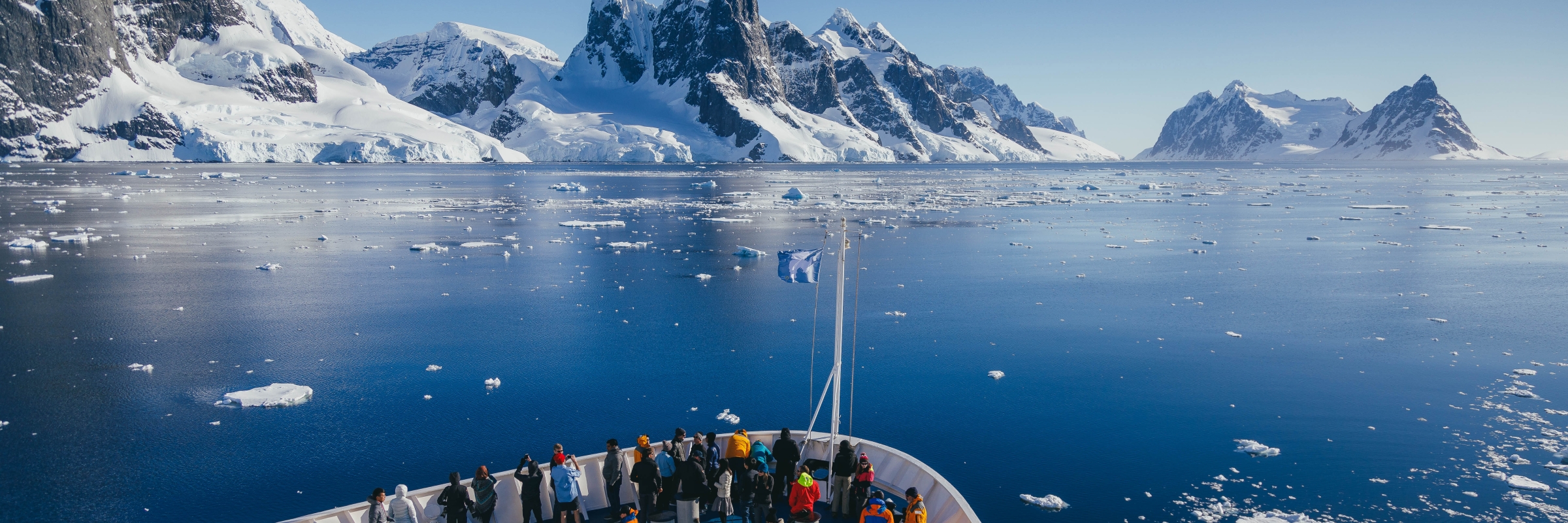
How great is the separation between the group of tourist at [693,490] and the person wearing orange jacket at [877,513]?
12mm

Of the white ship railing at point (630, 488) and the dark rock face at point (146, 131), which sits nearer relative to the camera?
the white ship railing at point (630, 488)

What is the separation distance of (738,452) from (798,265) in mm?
3913

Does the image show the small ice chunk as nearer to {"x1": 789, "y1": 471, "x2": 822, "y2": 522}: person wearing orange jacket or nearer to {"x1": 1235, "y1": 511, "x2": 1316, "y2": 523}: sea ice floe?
{"x1": 1235, "y1": 511, "x2": 1316, "y2": 523}: sea ice floe

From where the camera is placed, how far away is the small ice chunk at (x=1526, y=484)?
54.3ft

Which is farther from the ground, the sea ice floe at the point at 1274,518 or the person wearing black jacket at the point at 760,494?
the person wearing black jacket at the point at 760,494

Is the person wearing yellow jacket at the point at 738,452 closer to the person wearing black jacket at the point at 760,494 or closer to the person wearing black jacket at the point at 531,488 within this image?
the person wearing black jacket at the point at 760,494

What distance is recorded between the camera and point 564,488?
1366 cm

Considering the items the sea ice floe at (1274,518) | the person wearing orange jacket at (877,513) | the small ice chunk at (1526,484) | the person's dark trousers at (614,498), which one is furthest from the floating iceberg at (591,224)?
the small ice chunk at (1526,484)

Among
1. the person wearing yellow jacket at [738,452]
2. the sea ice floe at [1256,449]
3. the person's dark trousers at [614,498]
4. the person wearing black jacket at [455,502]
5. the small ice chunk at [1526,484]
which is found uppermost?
the person wearing yellow jacket at [738,452]

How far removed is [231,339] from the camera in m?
27.8

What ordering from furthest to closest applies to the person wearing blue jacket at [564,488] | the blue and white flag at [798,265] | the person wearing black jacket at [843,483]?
the blue and white flag at [798,265] → the person wearing black jacket at [843,483] → the person wearing blue jacket at [564,488]

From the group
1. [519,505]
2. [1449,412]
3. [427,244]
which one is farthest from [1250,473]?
[427,244]

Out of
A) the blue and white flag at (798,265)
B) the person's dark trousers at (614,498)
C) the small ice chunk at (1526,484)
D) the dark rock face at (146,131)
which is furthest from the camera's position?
the dark rock face at (146,131)

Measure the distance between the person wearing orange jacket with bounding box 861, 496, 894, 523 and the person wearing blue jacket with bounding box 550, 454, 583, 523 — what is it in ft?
14.8
